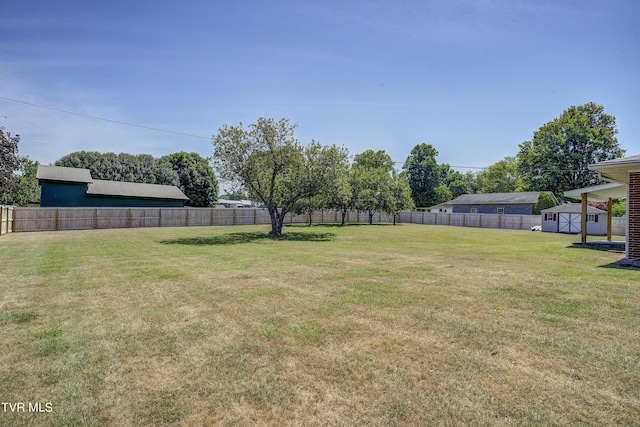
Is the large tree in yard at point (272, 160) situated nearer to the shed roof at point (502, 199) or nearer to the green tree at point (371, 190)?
the green tree at point (371, 190)

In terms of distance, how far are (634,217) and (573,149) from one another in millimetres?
37979

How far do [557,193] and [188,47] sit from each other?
45.6 meters

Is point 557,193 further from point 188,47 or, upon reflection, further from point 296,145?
point 188,47

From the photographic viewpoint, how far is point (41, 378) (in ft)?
→ 9.70

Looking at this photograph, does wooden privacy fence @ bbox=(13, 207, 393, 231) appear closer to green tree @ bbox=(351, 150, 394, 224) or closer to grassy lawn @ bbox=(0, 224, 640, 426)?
green tree @ bbox=(351, 150, 394, 224)

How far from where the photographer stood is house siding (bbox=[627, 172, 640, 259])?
32.2 feet

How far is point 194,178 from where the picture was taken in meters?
48.7

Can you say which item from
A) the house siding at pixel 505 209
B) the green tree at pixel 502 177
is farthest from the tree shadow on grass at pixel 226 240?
the green tree at pixel 502 177

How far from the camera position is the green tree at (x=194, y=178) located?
1912 inches

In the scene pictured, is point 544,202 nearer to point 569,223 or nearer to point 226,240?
point 569,223

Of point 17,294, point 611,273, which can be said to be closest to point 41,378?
point 17,294

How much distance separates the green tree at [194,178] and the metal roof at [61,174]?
667 inches

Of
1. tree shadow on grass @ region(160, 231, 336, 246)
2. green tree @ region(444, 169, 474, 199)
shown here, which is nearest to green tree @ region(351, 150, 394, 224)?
tree shadow on grass @ region(160, 231, 336, 246)

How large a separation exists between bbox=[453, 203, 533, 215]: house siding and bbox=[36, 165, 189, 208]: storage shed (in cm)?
3712
